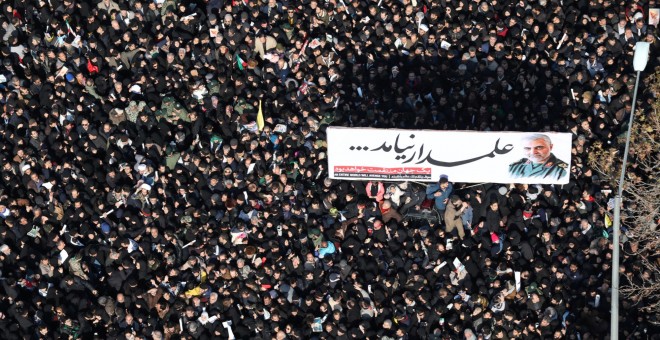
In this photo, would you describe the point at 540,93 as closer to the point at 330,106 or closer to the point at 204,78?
the point at 330,106

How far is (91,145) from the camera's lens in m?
27.1

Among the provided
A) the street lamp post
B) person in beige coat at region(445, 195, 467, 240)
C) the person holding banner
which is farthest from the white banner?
the street lamp post

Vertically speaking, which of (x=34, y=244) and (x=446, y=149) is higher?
(x=446, y=149)

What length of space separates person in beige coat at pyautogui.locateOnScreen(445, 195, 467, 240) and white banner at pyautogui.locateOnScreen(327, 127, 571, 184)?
0.48 m

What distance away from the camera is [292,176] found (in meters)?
26.3

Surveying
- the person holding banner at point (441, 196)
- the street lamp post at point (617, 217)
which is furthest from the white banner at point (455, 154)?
the street lamp post at point (617, 217)

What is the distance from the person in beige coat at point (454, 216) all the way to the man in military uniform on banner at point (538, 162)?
4.02 feet

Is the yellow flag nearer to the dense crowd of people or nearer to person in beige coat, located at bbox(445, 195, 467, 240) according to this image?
the dense crowd of people

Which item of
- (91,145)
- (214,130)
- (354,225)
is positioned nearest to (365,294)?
(354,225)

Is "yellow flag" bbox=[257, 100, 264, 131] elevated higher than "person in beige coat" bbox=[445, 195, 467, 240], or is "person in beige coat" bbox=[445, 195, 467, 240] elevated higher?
"yellow flag" bbox=[257, 100, 264, 131]

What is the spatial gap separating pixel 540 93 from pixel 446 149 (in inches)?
124

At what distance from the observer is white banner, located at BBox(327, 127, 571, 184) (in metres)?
25.0

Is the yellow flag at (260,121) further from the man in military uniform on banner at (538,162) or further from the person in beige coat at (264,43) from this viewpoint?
the man in military uniform on banner at (538,162)

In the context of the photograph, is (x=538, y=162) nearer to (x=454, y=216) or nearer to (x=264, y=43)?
(x=454, y=216)
